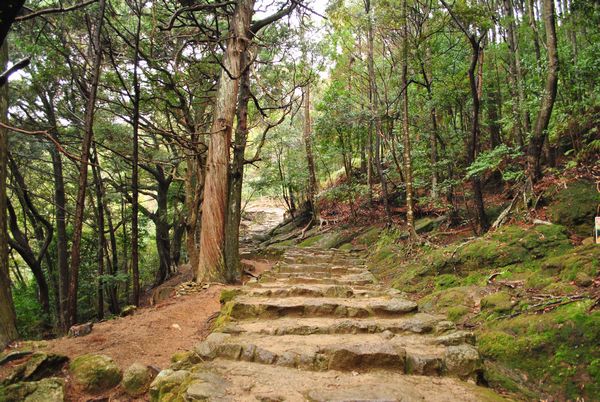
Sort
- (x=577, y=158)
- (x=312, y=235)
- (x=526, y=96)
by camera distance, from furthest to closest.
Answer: (x=312, y=235) → (x=526, y=96) → (x=577, y=158)

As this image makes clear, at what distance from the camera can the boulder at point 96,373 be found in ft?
11.2

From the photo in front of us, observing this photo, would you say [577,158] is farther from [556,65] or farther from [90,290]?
[90,290]

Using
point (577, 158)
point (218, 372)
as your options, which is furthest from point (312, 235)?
point (218, 372)

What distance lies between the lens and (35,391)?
10.2 ft

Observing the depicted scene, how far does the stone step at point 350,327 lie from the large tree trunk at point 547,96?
161 inches

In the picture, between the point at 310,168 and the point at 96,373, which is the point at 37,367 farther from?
the point at 310,168

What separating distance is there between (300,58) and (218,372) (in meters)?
12.4

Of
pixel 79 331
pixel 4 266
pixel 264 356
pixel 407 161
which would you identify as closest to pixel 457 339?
pixel 264 356

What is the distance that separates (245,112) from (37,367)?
663 centimetres

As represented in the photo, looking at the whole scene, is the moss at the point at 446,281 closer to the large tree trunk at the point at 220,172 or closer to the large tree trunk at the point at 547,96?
the large tree trunk at the point at 547,96

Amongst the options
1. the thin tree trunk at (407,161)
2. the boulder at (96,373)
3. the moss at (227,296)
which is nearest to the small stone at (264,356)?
the boulder at (96,373)

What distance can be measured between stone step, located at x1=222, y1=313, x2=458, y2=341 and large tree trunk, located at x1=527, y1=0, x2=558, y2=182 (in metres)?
4.08

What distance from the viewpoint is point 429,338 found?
384 centimetres

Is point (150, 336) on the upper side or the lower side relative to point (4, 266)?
lower
